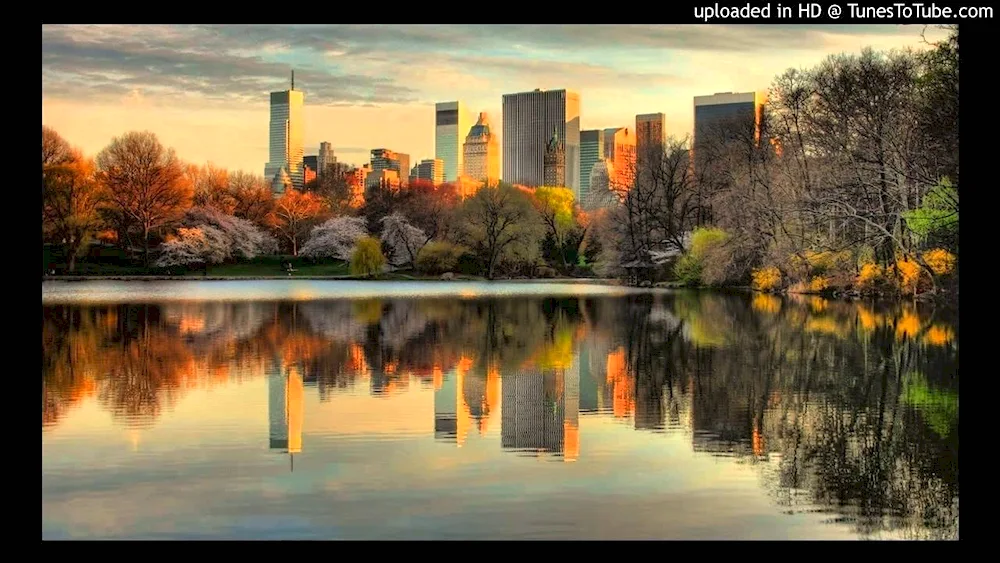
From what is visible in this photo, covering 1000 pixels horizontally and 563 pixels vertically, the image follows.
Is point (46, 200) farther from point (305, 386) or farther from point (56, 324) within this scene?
point (305, 386)

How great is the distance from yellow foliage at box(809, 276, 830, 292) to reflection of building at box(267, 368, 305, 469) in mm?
29895

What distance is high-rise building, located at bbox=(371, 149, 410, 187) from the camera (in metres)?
136

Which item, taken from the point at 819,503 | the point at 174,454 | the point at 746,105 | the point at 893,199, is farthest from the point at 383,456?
the point at 746,105

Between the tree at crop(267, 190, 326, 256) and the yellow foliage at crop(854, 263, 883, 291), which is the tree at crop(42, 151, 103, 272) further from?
the yellow foliage at crop(854, 263, 883, 291)

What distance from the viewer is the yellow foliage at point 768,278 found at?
44562 mm

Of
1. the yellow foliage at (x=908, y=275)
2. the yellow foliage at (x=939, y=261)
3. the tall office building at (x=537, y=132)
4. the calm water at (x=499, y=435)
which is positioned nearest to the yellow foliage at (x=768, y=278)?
the yellow foliage at (x=908, y=275)

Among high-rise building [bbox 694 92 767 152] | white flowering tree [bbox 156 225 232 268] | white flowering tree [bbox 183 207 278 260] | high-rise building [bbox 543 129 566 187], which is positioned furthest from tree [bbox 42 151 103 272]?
high-rise building [bbox 543 129 566 187]

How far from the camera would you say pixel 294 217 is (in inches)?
3039

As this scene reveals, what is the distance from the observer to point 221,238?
70.1 metres

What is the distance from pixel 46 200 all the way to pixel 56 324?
139 ft

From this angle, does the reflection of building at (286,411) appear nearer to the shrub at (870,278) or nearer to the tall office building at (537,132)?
the shrub at (870,278)

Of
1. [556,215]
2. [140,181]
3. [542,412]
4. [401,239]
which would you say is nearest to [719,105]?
[556,215]

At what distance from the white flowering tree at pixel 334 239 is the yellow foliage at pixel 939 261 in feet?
143

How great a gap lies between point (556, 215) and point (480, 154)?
302 ft
